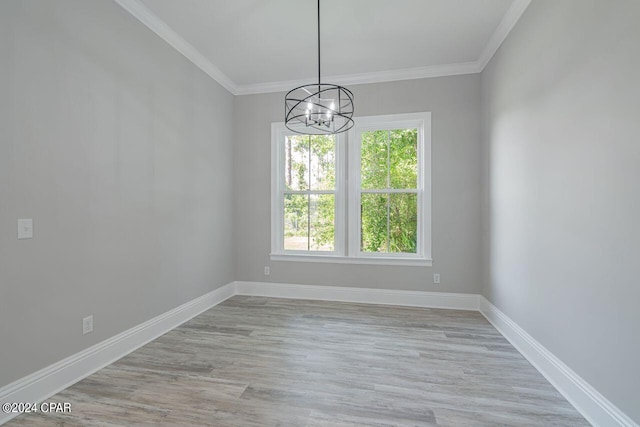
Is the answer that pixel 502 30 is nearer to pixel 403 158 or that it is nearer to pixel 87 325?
pixel 403 158

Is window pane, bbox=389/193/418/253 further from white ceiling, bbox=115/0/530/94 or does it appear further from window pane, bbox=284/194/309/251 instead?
white ceiling, bbox=115/0/530/94

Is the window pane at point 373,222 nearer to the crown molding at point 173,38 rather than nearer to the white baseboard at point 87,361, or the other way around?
the white baseboard at point 87,361

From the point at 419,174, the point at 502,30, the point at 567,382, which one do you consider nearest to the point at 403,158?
the point at 419,174

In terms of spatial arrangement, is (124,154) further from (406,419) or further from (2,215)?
(406,419)

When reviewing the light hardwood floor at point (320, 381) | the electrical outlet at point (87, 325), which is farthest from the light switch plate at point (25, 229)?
the light hardwood floor at point (320, 381)

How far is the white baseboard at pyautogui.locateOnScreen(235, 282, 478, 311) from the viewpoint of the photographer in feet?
11.9

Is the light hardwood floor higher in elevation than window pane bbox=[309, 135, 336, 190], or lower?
lower

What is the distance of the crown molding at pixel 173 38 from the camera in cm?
250

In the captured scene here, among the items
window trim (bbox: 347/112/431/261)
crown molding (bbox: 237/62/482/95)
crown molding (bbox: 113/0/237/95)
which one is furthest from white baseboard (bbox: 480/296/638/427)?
crown molding (bbox: 113/0/237/95)

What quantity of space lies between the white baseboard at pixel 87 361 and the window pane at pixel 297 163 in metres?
1.96

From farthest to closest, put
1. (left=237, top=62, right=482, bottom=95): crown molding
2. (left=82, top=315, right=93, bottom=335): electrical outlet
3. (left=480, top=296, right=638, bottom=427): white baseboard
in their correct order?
(left=237, top=62, right=482, bottom=95): crown molding
(left=82, top=315, right=93, bottom=335): electrical outlet
(left=480, top=296, right=638, bottom=427): white baseboard

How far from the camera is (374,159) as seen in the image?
3900 millimetres

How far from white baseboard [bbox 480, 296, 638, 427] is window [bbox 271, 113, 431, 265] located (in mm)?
1279

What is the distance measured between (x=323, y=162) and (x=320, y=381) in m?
2.71
